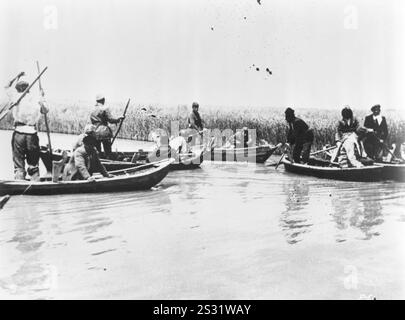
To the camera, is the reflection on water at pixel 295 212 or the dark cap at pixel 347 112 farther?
the dark cap at pixel 347 112

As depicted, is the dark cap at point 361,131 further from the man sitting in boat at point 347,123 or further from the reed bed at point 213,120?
the reed bed at point 213,120

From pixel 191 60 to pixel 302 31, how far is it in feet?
6.39

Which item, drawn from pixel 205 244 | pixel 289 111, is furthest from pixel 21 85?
pixel 289 111

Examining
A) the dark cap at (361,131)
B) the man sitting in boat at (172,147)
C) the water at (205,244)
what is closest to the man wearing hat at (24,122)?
the water at (205,244)

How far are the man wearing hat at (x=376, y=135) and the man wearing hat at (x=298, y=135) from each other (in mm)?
1254

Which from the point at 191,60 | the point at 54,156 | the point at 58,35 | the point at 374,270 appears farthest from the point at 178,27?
the point at 374,270

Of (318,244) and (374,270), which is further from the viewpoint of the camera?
(318,244)

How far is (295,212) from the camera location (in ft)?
24.0

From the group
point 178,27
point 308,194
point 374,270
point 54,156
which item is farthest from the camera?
point 54,156

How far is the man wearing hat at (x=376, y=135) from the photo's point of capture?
9.19m

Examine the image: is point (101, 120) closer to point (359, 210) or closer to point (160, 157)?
point (160, 157)

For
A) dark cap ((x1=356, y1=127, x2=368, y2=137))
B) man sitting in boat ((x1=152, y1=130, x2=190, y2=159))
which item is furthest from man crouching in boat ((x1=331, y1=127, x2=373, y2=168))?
man sitting in boat ((x1=152, y1=130, x2=190, y2=159))
